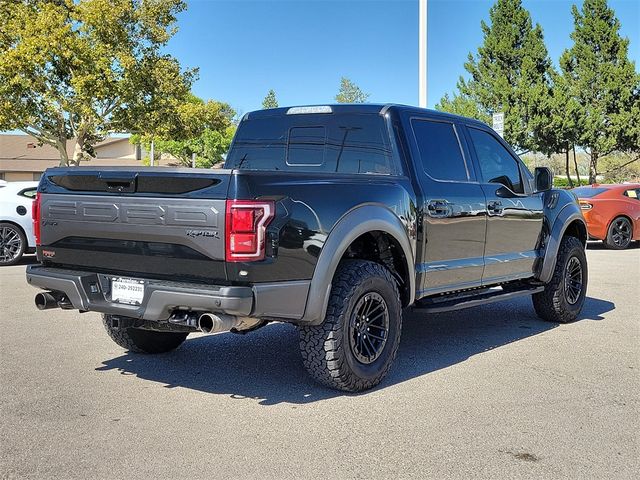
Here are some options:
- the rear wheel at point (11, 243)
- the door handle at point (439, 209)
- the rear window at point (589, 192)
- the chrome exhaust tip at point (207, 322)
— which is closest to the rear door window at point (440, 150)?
the door handle at point (439, 209)

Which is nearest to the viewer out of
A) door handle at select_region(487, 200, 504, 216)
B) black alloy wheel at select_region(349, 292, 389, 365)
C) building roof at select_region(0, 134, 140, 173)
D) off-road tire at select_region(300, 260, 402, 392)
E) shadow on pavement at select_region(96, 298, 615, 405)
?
off-road tire at select_region(300, 260, 402, 392)

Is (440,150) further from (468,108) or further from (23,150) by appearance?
(23,150)

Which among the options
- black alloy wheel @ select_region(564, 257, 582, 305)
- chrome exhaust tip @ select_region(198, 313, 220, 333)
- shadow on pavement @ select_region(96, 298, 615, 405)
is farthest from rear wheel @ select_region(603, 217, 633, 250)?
chrome exhaust tip @ select_region(198, 313, 220, 333)

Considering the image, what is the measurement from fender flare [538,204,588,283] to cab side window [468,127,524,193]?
2.12 feet

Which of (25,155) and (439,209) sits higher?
(25,155)

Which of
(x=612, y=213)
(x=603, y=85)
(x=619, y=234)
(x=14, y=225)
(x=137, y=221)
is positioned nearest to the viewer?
(x=137, y=221)

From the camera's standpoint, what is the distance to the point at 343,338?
4.59 metres

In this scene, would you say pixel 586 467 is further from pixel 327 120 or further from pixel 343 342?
pixel 327 120

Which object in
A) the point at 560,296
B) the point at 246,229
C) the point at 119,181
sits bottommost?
the point at 560,296

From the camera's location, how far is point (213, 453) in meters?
3.72

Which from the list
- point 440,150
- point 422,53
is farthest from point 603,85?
point 440,150

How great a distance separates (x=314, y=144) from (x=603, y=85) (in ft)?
124

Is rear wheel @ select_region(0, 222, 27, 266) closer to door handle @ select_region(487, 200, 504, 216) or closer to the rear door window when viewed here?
the rear door window

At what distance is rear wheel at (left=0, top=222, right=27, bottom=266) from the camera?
39.9 feet
